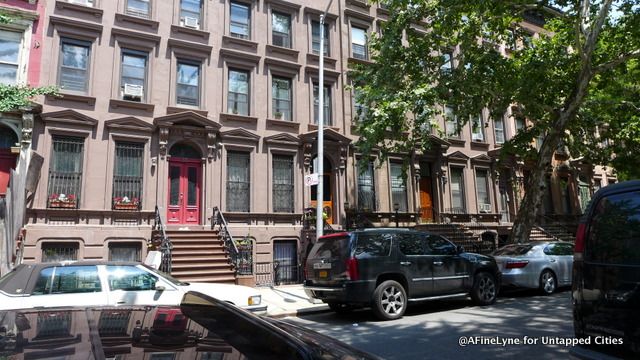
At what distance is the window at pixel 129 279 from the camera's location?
7200 millimetres

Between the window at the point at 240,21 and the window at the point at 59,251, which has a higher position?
the window at the point at 240,21

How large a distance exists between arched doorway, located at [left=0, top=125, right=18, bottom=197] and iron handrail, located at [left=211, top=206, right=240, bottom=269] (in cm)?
688

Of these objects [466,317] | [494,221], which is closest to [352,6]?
[494,221]

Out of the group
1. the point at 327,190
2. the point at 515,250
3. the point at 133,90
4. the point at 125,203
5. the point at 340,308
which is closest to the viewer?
the point at 340,308

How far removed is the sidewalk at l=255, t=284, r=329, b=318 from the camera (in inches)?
405

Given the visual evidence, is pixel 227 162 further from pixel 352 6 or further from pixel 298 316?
pixel 352 6

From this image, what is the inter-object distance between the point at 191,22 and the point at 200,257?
9807 millimetres

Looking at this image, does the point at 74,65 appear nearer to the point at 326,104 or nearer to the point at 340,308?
the point at 326,104

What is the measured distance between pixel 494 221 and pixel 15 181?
22.1 m

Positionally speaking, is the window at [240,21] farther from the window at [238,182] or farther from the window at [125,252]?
the window at [125,252]

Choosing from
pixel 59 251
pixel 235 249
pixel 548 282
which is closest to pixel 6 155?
pixel 59 251

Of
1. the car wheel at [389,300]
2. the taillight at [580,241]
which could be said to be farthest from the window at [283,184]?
the taillight at [580,241]

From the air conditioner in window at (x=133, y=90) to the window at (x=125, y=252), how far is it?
5.58m

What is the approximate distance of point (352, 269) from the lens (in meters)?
8.81
